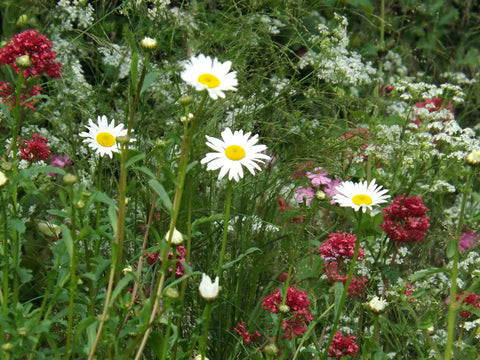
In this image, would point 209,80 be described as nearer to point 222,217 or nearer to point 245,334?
point 222,217

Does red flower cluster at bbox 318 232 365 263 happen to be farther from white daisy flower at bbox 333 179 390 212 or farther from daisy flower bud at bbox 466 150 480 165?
daisy flower bud at bbox 466 150 480 165

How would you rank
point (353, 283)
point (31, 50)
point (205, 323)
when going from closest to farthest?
point (205, 323), point (31, 50), point (353, 283)

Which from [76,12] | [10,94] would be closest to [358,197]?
[10,94]

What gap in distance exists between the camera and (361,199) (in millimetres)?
1296

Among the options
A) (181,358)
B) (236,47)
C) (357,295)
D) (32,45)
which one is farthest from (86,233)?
(236,47)

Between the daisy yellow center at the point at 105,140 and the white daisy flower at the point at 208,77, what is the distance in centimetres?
29

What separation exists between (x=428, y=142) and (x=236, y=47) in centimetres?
64

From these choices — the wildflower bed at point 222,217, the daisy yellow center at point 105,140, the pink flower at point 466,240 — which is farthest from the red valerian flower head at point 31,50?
the pink flower at point 466,240

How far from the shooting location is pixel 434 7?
3.30m

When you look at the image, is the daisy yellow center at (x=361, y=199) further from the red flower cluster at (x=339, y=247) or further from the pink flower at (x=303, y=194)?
the pink flower at (x=303, y=194)

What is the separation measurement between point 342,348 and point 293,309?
16 cm

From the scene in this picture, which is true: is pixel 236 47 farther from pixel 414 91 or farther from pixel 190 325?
pixel 190 325

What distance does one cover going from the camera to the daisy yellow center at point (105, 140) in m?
1.27

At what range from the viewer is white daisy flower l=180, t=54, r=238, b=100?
1018 millimetres
